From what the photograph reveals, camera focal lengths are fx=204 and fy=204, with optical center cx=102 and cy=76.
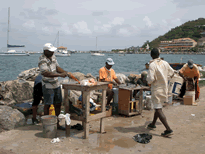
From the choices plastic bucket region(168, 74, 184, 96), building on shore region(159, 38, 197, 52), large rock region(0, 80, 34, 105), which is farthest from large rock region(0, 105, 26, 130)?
building on shore region(159, 38, 197, 52)

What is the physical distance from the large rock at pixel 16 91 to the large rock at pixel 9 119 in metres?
1.43

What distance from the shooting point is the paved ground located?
4152 millimetres

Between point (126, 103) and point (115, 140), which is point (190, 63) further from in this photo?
point (115, 140)

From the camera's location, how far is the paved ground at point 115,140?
13.6 feet

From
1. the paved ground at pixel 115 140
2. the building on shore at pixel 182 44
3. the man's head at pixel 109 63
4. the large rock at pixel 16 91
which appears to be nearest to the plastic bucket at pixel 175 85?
the paved ground at pixel 115 140

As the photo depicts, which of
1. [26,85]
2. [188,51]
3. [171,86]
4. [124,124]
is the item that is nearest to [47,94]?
[124,124]

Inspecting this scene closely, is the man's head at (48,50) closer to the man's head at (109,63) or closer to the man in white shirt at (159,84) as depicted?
the man's head at (109,63)

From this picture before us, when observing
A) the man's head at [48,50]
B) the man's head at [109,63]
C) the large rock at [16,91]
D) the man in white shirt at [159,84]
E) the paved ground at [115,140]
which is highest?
the man's head at [48,50]

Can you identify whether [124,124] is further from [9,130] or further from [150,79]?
[9,130]

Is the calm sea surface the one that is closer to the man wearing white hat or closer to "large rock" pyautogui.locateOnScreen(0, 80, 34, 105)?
"large rock" pyautogui.locateOnScreen(0, 80, 34, 105)

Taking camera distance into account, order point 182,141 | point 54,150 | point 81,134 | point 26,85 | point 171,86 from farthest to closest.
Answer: point 171,86 < point 26,85 < point 81,134 < point 182,141 < point 54,150

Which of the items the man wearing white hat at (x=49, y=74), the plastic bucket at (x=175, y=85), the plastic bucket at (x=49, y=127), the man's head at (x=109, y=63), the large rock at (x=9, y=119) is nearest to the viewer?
the plastic bucket at (x=49, y=127)

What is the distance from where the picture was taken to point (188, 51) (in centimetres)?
18712

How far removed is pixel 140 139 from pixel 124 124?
1.27 meters
